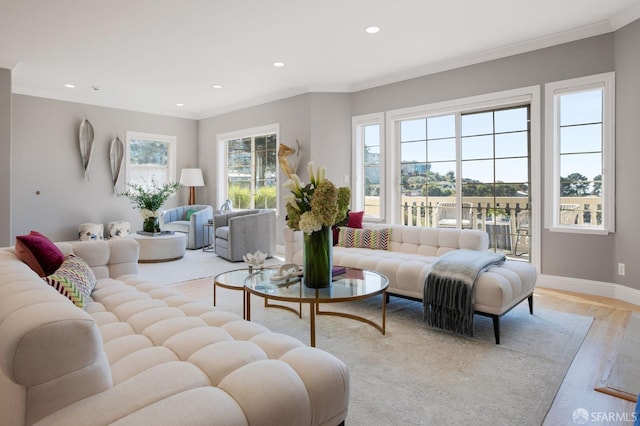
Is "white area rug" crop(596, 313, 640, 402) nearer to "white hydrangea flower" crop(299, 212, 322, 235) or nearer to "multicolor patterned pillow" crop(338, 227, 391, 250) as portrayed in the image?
"white hydrangea flower" crop(299, 212, 322, 235)

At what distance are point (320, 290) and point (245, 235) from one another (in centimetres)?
336

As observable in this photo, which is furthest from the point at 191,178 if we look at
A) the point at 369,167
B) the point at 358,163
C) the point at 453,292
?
the point at 453,292

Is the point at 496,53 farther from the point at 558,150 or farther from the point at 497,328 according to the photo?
the point at 497,328

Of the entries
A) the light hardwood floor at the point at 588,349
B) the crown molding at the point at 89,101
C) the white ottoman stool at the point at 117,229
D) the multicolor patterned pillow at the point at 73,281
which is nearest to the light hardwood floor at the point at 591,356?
the light hardwood floor at the point at 588,349

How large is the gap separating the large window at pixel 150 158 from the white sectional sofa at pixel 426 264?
4780mm

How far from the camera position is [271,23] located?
3.87m

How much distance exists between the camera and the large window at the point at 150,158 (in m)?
7.52

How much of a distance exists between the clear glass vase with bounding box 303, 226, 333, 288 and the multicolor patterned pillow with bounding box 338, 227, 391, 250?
1679 millimetres

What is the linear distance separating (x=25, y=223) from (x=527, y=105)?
24.9 feet

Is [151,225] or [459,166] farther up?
[459,166]

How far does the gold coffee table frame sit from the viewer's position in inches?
94.3

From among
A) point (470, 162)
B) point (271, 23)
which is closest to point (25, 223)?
point (271, 23)

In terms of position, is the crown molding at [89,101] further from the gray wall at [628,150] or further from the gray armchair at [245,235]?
the gray wall at [628,150]

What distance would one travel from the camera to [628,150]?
3697 mm
